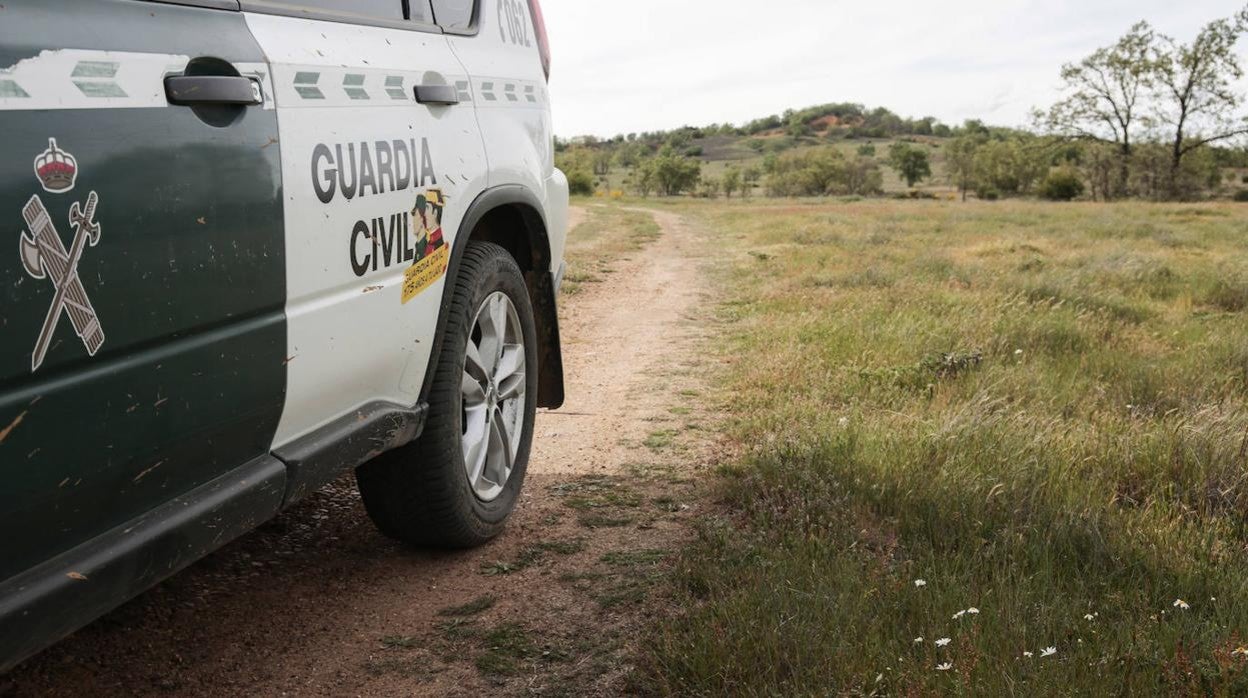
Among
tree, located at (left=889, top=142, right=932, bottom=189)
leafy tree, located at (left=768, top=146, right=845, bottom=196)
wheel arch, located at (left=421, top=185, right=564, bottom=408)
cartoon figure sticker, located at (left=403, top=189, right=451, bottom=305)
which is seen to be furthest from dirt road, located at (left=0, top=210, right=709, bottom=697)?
tree, located at (left=889, top=142, right=932, bottom=189)

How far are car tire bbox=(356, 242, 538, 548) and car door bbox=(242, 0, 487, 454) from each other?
0.21m

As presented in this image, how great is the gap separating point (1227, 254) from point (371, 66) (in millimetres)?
15962

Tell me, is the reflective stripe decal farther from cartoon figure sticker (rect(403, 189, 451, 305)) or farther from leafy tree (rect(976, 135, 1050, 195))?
leafy tree (rect(976, 135, 1050, 195))

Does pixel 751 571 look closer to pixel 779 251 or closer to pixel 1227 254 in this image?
pixel 779 251

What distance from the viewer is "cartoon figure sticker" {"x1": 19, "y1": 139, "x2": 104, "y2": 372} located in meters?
1.59

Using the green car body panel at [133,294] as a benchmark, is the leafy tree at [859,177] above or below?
above

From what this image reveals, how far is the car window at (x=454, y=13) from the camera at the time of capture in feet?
11.0

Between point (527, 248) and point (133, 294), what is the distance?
226 cm

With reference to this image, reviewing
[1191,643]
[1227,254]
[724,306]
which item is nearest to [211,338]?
[1191,643]

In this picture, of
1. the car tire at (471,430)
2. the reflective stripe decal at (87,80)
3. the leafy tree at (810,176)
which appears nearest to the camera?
the reflective stripe decal at (87,80)

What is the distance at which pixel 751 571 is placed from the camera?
3.09m

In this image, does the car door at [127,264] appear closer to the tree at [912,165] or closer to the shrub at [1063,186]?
the shrub at [1063,186]

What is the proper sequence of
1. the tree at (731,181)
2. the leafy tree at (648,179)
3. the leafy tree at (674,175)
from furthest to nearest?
the leafy tree at (648,179), the leafy tree at (674,175), the tree at (731,181)

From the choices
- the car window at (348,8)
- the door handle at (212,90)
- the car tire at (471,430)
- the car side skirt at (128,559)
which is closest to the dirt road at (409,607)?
the car tire at (471,430)
